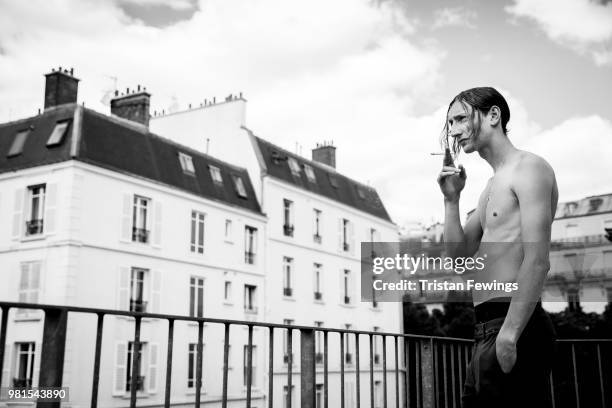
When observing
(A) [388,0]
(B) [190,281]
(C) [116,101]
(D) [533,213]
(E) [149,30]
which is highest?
(E) [149,30]

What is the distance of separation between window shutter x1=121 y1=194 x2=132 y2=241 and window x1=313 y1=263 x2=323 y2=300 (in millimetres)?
12720

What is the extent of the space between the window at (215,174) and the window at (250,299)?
503 cm

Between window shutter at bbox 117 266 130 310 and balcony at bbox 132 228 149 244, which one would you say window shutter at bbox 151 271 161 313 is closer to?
window shutter at bbox 117 266 130 310

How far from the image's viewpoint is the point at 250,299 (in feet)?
93.6

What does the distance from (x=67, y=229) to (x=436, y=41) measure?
1407cm

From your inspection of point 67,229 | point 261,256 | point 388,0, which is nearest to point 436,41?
point 388,0

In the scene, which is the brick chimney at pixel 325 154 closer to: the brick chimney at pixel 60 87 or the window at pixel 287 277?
the window at pixel 287 277

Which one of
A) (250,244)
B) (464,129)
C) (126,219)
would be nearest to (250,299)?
(250,244)

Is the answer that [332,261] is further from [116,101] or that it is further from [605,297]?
[605,297]

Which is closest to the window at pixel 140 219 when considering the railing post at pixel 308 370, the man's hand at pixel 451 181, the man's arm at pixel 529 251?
the railing post at pixel 308 370

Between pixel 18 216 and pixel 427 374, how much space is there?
20342 mm

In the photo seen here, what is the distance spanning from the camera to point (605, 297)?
47969 millimetres

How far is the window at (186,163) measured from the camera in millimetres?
26375

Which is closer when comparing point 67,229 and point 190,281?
point 67,229
